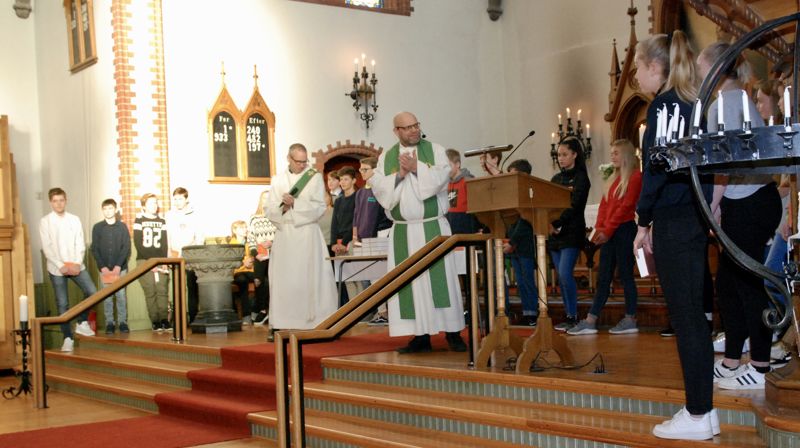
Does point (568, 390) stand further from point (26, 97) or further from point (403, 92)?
point (26, 97)

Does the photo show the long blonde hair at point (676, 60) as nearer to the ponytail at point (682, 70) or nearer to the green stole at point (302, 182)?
the ponytail at point (682, 70)

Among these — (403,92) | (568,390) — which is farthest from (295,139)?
(568,390)

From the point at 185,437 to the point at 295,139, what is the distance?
8.22 meters

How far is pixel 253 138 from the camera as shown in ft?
45.6

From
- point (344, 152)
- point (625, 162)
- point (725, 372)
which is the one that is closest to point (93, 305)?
point (625, 162)

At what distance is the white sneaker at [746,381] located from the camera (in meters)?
4.59

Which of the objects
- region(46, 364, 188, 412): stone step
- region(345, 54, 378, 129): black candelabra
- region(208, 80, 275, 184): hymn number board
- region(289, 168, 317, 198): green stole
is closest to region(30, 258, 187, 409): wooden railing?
region(46, 364, 188, 412): stone step

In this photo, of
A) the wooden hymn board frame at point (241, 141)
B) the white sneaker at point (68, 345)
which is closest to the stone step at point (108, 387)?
the white sneaker at point (68, 345)

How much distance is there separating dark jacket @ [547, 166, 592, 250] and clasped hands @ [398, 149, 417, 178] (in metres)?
1.28

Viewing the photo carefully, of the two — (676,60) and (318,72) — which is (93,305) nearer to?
(318,72)

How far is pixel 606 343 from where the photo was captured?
6.92 metres

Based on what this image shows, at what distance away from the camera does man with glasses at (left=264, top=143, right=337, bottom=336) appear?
8898mm

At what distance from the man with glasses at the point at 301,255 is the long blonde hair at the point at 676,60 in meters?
5.19

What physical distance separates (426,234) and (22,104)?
10.2 meters
